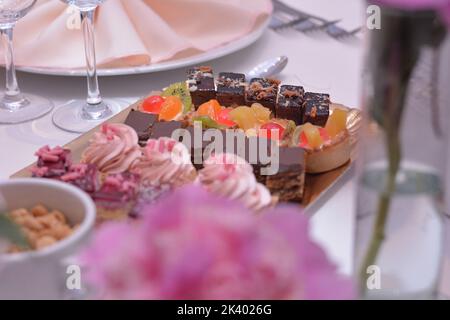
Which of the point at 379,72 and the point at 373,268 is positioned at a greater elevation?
the point at 379,72

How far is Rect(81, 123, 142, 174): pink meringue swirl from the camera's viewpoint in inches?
38.7

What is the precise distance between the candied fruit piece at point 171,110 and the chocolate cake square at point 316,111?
7.3 inches

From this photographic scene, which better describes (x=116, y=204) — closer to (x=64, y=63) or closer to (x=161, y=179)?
(x=161, y=179)

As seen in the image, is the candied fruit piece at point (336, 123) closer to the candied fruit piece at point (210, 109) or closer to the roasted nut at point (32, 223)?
the candied fruit piece at point (210, 109)

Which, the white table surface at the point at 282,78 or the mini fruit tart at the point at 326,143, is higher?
the mini fruit tart at the point at 326,143

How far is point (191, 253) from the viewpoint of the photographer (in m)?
0.43

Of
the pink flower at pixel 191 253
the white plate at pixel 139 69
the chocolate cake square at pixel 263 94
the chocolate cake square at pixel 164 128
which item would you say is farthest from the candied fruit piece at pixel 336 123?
the pink flower at pixel 191 253

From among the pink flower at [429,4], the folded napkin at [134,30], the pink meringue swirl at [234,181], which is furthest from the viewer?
the folded napkin at [134,30]

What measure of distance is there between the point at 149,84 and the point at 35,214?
0.67 meters

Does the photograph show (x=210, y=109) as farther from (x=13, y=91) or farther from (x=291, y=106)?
(x=13, y=91)

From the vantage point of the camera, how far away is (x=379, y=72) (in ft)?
1.61

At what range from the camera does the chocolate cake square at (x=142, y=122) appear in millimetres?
1050

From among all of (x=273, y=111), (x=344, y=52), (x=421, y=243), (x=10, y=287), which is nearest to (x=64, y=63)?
(x=273, y=111)

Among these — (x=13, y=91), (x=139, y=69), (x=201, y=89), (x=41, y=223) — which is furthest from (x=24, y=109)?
(x=41, y=223)
